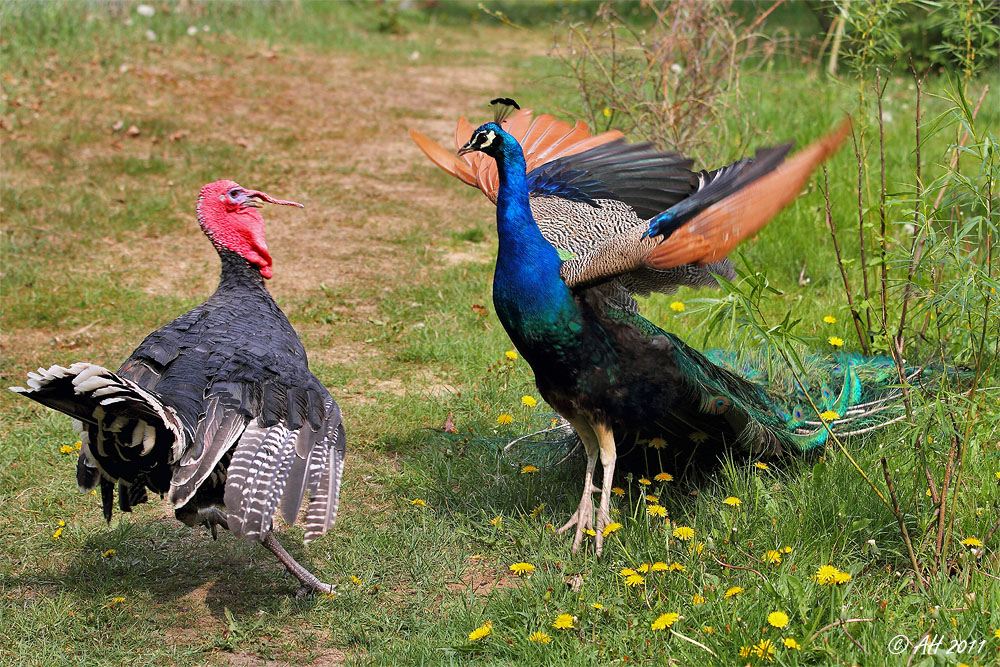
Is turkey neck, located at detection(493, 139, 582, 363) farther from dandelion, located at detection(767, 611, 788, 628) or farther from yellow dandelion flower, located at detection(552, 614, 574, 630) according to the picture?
dandelion, located at detection(767, 611, 788, 628)

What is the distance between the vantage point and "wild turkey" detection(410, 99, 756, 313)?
4230 millimetres

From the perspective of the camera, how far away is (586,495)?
3896 millimetres

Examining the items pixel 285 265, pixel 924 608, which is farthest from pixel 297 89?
pixel 924 608

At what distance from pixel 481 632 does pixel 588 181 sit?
2490 mm

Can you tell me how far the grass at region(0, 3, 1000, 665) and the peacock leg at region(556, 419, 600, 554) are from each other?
9cm

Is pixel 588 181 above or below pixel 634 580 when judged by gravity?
above

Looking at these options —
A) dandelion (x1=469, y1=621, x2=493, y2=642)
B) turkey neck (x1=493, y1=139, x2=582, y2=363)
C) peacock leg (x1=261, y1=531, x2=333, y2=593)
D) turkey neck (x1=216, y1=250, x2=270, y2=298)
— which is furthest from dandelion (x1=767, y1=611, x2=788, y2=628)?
turkey neck (x1=216, y1=250, x2=270, y2=298)

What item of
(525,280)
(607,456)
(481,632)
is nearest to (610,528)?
(607,456)

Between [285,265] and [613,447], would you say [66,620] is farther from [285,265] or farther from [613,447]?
[285,265]

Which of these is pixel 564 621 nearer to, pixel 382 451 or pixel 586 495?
pixel 586 495

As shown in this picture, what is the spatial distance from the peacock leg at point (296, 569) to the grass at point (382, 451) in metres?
0.10

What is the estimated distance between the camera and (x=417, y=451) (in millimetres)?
4770

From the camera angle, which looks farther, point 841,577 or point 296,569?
point 296,569

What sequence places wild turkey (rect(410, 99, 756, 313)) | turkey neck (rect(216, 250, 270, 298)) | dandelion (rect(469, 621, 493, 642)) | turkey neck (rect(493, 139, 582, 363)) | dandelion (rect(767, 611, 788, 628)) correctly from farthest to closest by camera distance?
turkey neck (rect(216, 250, 270, 298)) → wild turkey (rect(410, 99, 756, 313)) → turkey neck (rect(493, 139, 582, 363)) → dandelion (rect(469, 621, 493, 642)) → dandelion (rect(767, 611, 788, 628))
